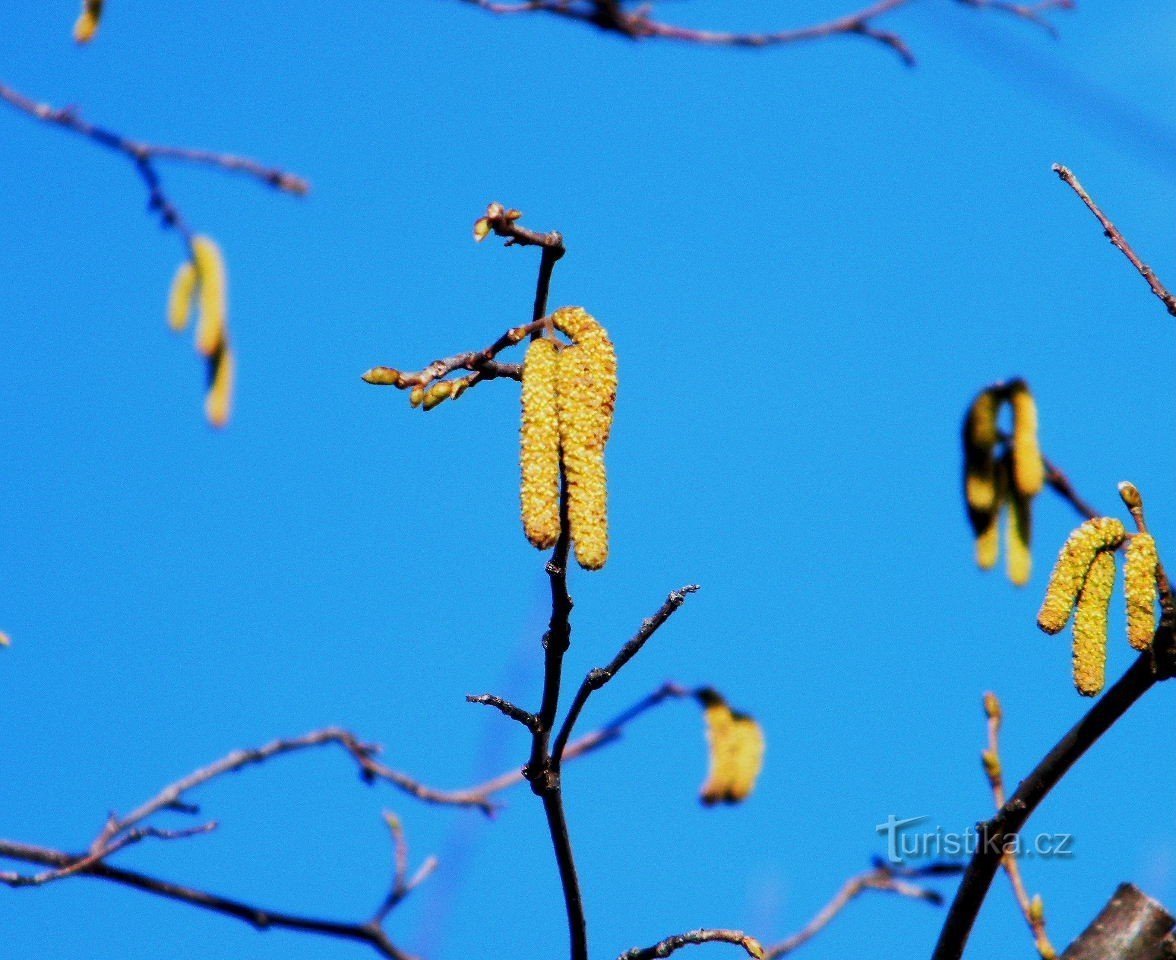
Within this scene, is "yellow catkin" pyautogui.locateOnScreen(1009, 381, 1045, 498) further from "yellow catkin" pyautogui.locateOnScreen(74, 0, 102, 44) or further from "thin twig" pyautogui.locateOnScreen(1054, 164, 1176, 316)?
"yellow catkin" pyautogui.locateOnScreen(74, 0, 102, 44)

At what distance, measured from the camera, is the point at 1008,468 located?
304 cm

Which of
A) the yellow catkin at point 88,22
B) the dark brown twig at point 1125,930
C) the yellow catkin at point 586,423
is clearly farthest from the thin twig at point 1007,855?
the yellow catkin at point 88,22

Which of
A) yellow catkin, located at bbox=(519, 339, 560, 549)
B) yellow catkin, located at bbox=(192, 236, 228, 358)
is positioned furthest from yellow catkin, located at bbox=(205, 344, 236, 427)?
yellow catkin, located at bbox=(519, 339, 560, 549)

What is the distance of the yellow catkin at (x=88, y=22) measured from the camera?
269 cm

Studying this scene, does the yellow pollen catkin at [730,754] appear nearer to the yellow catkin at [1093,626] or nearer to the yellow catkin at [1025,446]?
the yellow catkin at [1025,446]

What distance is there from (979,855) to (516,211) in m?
0.93

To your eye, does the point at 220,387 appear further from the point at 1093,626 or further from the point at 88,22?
the point at 1093,626

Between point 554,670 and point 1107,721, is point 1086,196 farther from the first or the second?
point 554,670

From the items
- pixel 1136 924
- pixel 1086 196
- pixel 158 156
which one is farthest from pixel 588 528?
pixel 158 156

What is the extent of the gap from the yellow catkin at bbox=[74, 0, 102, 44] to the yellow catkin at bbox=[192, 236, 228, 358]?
424 millimetres

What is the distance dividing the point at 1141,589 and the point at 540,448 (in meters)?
0.72

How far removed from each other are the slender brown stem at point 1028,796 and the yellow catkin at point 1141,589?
0.06 feet

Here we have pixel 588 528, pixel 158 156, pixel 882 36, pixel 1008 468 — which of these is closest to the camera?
pixel 588 528

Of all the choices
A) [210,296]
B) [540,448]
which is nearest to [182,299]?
[210,296]
